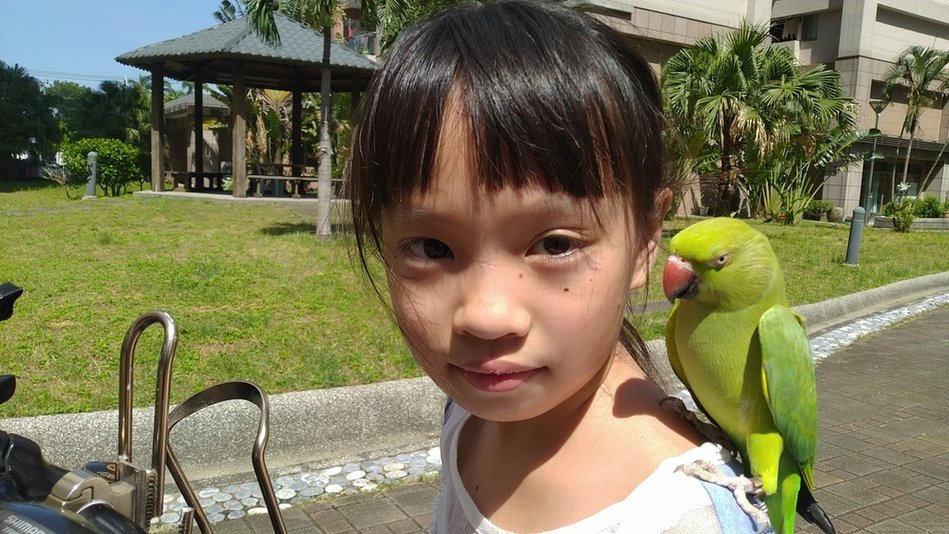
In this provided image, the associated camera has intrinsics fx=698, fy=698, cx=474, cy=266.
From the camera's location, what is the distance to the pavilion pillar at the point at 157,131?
664 inches

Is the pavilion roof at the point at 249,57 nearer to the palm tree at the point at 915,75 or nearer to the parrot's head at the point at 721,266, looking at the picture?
the parrot's head at the point at 721,266

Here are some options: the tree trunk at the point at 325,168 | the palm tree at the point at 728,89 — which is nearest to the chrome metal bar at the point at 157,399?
the tree trunk at the point at 325,168

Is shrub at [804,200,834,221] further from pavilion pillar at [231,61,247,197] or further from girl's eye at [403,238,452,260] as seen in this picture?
girl's eye at [403,238,452,260]

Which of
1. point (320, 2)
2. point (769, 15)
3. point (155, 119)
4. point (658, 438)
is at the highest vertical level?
point (769, 15)

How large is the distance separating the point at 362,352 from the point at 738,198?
53.0ft

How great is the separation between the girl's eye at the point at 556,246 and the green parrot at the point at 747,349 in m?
0.31

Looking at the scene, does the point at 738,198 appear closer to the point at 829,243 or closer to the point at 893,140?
the point at 829,243

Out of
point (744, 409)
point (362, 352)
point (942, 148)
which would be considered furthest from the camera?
point (942, 148)

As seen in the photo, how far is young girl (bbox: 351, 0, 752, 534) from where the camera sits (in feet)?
2.91

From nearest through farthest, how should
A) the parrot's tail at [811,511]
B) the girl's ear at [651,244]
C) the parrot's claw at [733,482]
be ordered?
the parrot's claw at [733,482]
the girl's ear at [651,244]
the parrot's tail at [811,511]

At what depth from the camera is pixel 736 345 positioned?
1191 millimetres

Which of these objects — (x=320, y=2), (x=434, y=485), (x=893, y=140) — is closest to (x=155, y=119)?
(x=320, y=2)

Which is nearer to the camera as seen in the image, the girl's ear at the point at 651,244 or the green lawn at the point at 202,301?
the girl's ear at the point at 651,244

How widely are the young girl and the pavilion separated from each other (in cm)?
1461
